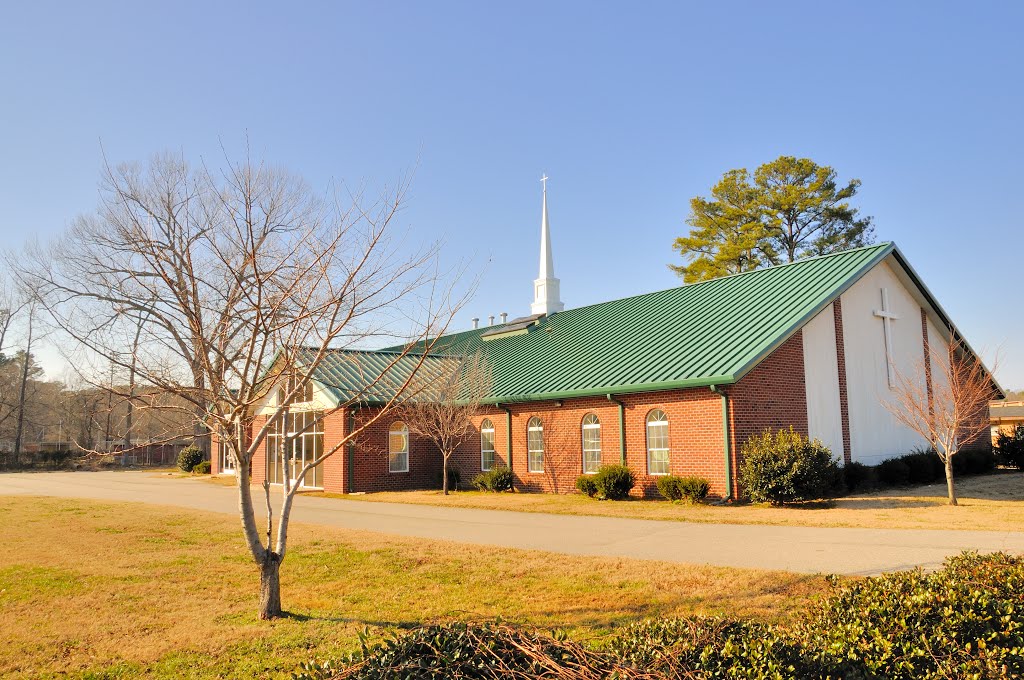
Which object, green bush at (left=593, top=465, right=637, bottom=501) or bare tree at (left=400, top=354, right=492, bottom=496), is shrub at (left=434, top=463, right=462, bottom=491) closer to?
bare tree at (left=400, top=354, right=492, bottom=496)

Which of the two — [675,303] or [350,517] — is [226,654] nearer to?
[350,517]

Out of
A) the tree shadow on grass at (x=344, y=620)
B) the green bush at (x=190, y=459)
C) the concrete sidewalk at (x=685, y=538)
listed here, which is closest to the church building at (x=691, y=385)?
the concrete sidewalk at (x=685, y=538)

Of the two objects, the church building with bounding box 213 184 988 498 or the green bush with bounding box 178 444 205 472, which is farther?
the green bush with bounding box 178 444 205 472

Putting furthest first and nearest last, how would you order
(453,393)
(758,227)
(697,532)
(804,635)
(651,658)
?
(758,227), (453,393), (697,532), (804,635), (651,658)

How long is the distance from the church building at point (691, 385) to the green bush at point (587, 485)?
964 mm

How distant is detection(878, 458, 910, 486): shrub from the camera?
2127 cm

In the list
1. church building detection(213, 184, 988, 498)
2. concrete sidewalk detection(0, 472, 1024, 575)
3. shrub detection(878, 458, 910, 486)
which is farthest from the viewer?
shrub detection(878, 458, 910, 486)

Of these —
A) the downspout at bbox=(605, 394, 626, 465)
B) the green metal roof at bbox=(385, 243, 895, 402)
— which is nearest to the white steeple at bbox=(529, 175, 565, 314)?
the green metal roof at bbox=(385, 243, 895, 402)

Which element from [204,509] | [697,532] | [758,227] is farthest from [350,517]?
[758,227]

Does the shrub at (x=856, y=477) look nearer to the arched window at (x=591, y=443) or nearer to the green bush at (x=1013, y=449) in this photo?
the arched window at (x=591, y=443)

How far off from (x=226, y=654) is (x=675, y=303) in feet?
68.8

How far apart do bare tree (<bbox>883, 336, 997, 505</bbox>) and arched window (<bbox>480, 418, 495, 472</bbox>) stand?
39.5 ft

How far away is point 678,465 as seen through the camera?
19.2 m

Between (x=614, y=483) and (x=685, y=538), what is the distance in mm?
6899
